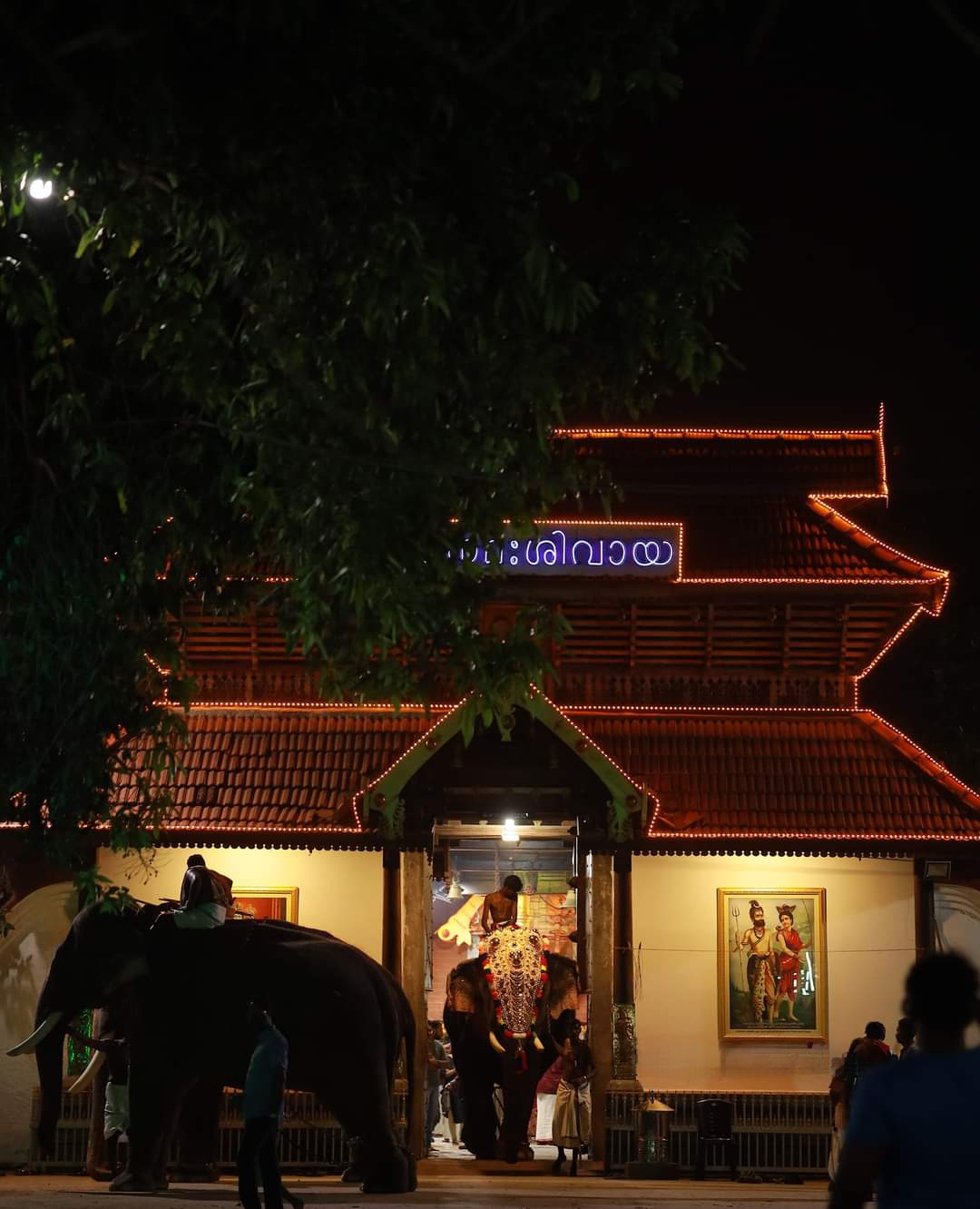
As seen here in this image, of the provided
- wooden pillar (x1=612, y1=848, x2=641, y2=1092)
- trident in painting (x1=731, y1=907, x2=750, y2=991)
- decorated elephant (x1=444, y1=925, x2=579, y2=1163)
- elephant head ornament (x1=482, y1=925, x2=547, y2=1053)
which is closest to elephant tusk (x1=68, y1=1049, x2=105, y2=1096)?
decorated elephant (x1=444, y1=925, x2=579, y2=1163)

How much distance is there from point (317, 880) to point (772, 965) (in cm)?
522

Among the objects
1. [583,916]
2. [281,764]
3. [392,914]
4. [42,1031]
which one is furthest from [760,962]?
[42,1031]

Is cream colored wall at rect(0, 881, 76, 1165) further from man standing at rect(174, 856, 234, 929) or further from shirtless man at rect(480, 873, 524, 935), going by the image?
shirtless man at rect(480, 873, 524, 935)

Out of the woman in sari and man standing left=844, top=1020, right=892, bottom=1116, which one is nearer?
man standing left=844, top=1020, right=892, bottom=1116

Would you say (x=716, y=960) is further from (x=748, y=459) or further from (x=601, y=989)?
(x=748, y=459)

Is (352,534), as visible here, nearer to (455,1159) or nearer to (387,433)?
(387,433)

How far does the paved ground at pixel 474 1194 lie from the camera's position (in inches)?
565

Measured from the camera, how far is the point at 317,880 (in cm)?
1925

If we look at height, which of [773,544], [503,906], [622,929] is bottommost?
[622,929]

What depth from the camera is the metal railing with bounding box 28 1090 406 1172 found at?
17.3 m

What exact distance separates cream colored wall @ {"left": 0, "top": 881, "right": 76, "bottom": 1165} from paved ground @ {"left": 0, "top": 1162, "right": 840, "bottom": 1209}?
831mm

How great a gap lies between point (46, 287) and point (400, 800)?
356 inches

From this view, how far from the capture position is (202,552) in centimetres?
1115

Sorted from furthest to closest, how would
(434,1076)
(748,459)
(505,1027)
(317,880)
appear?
(748,459)
(434,1076)
(317,880)
(505,1027)
